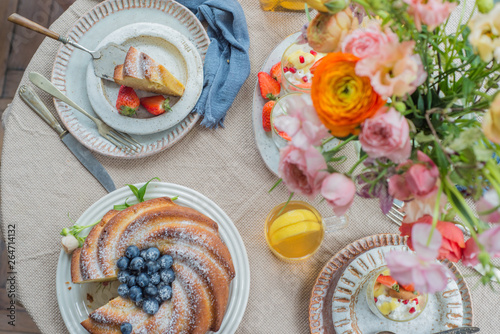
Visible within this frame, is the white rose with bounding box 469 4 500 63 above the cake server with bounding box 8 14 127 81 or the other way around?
above

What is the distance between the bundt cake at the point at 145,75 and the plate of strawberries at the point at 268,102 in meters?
0.25

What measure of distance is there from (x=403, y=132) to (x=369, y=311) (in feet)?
2.76

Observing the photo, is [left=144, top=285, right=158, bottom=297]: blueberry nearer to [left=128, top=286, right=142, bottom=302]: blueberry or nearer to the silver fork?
[left=128, top=286, right=142, bottom=302]: blueberry

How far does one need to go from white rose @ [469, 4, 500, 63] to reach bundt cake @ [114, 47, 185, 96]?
35.9 inches

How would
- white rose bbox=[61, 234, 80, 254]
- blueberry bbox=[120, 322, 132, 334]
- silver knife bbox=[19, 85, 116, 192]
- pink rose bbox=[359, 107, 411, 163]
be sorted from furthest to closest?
silver knife bbox=[19, 85, 116, 192], white rose bbox=[61, 234, 80, 254], blueberry bbox=[120, 322, 132, 334], pink rose bbox=[359, 107, 411, 163]

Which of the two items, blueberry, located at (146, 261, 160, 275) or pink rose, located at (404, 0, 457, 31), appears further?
blueberry, located at (146, 261, 160, 275)

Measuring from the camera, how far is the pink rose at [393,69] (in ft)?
1.90

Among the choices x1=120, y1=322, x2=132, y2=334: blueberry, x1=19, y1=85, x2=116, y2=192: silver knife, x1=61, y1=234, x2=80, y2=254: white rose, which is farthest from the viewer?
x1=19, y1=85, x2=116, y2=192: silver knife

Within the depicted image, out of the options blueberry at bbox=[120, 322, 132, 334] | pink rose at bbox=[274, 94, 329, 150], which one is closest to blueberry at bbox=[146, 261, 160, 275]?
blueberry at bbox=[120, 322, 132, 334]

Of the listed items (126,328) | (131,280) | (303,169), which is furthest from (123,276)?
(303,169)

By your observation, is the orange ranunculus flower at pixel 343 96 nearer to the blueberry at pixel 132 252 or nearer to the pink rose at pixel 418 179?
the pink rose at pixel 418 179

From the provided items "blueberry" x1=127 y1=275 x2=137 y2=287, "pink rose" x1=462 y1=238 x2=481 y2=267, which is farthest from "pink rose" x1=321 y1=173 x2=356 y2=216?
"blueberry" x1=127 y1=275 x2=137 y2=287

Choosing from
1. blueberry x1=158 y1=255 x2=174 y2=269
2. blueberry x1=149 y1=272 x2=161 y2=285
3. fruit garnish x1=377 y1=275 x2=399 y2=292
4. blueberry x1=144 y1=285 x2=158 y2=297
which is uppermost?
blueberry x1=158 y1=255 x2=174 y2=269

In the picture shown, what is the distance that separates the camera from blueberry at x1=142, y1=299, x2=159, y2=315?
3.55ft
